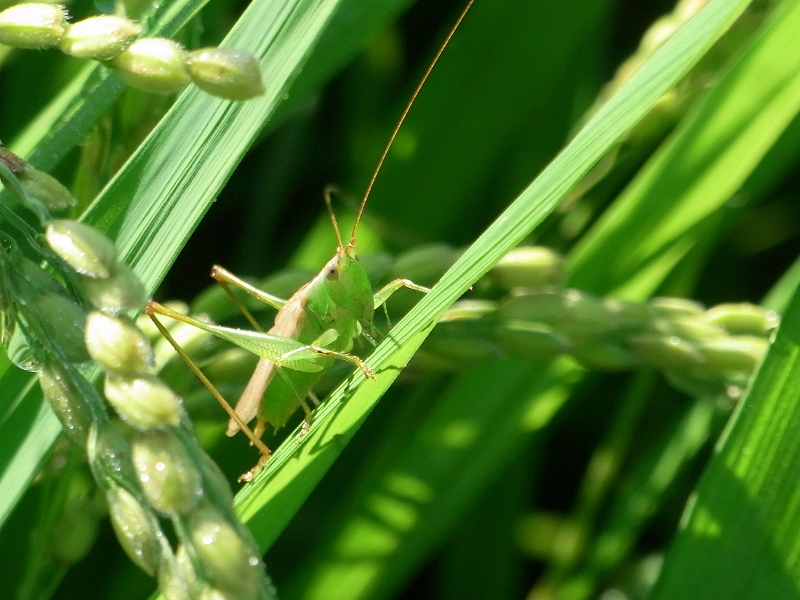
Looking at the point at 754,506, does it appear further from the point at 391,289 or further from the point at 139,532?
the point at 139,532

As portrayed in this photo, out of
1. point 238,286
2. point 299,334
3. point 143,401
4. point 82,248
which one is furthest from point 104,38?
point 299,334

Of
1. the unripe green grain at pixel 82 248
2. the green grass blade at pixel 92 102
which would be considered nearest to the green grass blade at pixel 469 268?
the unripe green grain at pixel 82 248

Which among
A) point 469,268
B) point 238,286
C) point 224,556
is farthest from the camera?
point 238,286

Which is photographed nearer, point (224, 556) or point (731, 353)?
point (224, 556)

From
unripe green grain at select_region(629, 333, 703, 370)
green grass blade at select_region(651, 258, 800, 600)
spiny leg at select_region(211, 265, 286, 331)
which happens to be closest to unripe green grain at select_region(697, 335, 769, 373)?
unripe green grain at select_region(629, 333, 703, 370)

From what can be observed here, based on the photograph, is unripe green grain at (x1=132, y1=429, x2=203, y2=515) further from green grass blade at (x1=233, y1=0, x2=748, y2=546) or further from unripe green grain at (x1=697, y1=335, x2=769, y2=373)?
unripe green grain at (x1=697, y1=335, x2=769, y2=373)

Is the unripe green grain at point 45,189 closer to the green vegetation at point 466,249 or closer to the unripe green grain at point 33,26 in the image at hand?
the unripe green grain at point 33,26

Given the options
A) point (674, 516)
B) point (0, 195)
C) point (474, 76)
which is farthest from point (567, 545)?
point (0, 195)

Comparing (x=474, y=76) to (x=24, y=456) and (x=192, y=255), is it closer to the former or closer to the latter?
(x=192, y=255)
